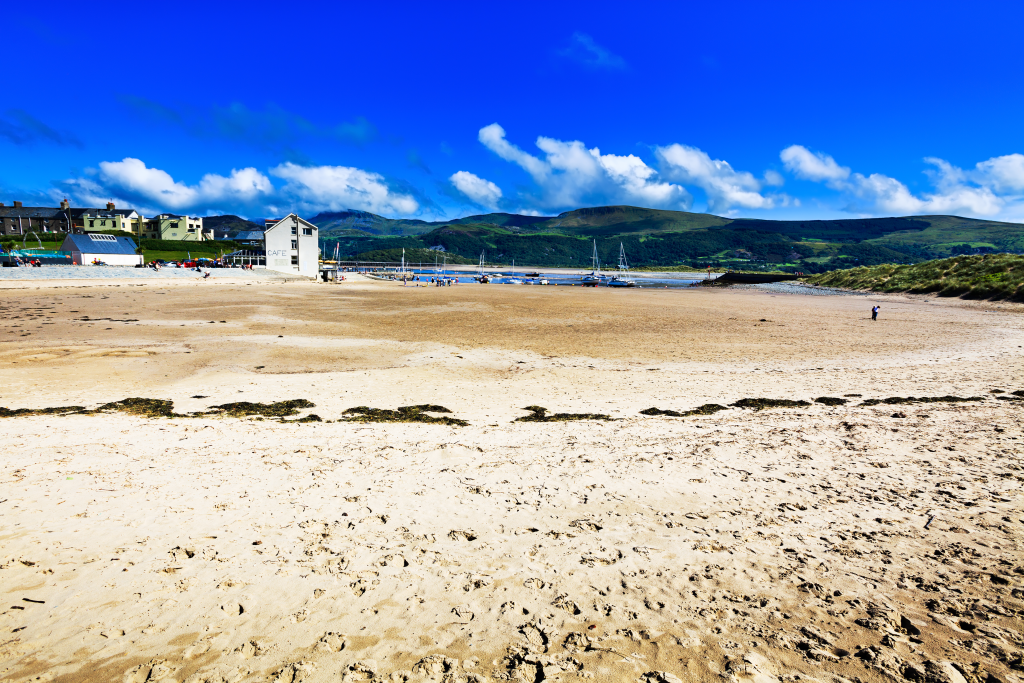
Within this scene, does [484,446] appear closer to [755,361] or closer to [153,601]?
[153,601]

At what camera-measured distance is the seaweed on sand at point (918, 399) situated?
10.8 m

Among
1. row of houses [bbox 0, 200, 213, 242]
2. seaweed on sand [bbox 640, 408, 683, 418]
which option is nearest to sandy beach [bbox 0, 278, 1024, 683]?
seaweed on sand [bbox 640, 408, 683, 418]

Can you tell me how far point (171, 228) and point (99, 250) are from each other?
49.8 meters

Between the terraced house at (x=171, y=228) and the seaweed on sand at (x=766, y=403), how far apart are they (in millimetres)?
114046

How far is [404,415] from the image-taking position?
1007cm

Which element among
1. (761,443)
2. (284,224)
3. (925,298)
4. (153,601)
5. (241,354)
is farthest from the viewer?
(284,224)

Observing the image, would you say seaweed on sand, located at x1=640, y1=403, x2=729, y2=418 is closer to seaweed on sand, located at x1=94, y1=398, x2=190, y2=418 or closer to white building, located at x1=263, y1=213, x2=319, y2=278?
seaweed on sand, located at x1=94, y1=398, x2=190, y2=418

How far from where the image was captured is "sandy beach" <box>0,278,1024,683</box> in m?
3.69

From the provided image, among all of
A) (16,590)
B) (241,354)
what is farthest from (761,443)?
(241,354)

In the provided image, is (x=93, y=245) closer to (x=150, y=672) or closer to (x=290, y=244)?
(x=290, y=244)

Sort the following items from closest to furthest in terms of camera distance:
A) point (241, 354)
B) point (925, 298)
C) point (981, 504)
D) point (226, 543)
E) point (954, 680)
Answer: point (954, 680) → point (226, 543) → point (981, 504) → point (241, 354) → point (925, 298)

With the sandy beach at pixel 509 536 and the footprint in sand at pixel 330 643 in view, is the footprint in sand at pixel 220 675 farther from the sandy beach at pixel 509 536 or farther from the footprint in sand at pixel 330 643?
the footprint in sand at pixel 330 643

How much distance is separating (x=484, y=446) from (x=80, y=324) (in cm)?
2147

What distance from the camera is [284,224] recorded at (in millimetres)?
65438
